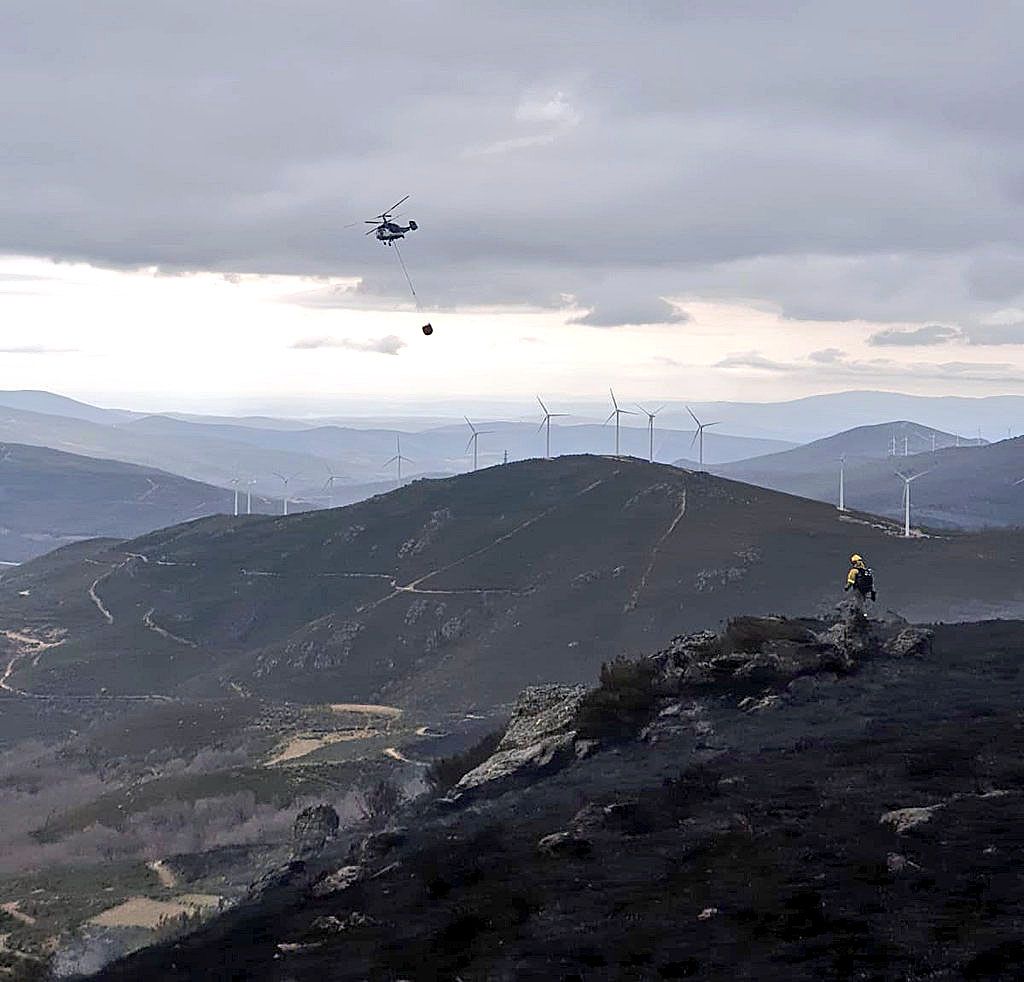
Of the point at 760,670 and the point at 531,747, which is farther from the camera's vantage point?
the point at 760,670

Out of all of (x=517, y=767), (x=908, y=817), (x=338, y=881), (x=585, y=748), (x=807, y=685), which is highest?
(x=908, y=817)

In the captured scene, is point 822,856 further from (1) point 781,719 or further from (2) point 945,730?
(1) point 781,719

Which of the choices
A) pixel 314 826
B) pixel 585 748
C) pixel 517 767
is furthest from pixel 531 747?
pixel 314 826

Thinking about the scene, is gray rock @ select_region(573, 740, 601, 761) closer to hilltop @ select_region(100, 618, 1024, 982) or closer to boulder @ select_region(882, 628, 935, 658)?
hilltop @ select_region(100, 618, 1024, 982)

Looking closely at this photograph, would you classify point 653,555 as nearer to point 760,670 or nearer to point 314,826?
point 760,670

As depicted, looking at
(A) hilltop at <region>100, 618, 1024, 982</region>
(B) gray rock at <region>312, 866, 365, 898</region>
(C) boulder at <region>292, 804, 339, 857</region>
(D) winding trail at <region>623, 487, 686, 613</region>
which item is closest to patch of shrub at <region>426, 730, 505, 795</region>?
(C) boulder at <region>292, 804, 339, 857</region>
